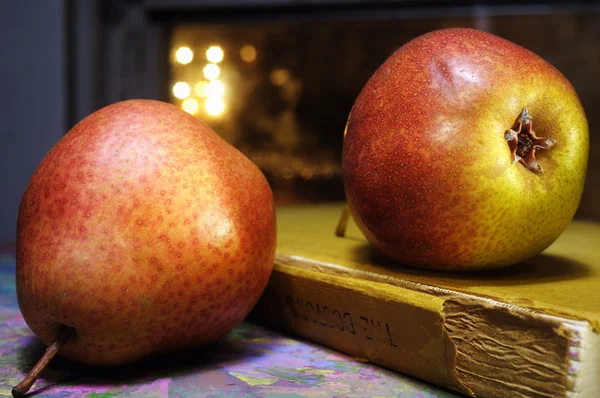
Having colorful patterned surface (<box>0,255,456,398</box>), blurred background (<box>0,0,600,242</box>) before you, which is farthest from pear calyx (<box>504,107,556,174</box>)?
blurred background (<box>0,0,600,242</box>)

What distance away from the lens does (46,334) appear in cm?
67

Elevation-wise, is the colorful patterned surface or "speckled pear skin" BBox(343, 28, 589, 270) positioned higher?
"speckled pear skin" BBox(343, 28, 589, 270)

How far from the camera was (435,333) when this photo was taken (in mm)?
653

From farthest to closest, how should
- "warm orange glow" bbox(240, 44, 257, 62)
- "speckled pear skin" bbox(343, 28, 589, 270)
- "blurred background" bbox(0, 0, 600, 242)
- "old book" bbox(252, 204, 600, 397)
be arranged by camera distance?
"warm orange glow" bbox(240, 44, 257, 62) → "blurred background" bbox(0, 0, 600, 242) → "speckled pear skin" bbox(343, 28, 589, 270) → "old book" bbox(252, 204, 600, 397)

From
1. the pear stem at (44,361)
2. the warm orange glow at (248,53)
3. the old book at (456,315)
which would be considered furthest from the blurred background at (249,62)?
the pear stem at (44,361)

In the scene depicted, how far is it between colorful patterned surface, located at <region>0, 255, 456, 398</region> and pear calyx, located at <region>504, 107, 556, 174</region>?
26cm

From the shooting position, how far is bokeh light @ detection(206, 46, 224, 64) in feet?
6.69

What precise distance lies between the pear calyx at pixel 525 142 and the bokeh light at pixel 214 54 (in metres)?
1.47

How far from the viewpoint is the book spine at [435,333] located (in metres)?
0.57

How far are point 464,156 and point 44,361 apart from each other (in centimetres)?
48

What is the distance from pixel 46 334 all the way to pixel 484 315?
1.47 feet

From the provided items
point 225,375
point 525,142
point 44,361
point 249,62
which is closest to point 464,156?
point 525,142

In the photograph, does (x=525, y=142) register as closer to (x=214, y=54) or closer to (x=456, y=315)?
(x=456, y=315)

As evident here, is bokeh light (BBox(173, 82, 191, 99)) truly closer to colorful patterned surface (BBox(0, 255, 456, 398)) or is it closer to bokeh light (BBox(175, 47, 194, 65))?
bokeh light (BBox(175, 47, 194, 65))
